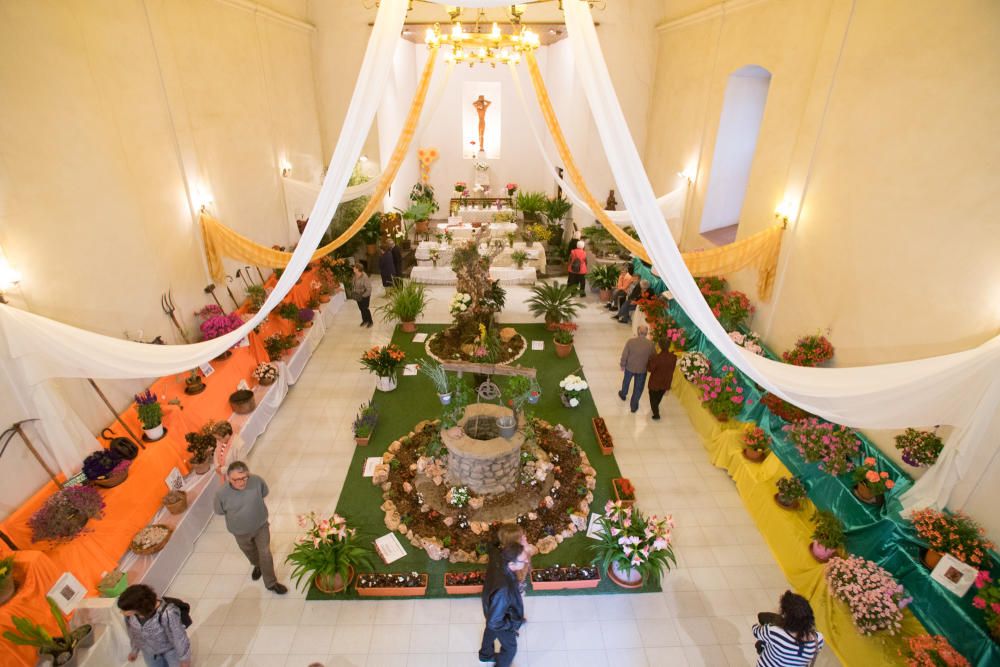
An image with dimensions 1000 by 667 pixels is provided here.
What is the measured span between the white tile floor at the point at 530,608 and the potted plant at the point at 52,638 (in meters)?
0.83

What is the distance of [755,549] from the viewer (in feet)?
16.4

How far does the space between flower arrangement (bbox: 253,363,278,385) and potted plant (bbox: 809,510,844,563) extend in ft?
20.8

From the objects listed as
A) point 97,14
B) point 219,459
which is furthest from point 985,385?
point 97,14

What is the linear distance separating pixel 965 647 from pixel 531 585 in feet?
10.1

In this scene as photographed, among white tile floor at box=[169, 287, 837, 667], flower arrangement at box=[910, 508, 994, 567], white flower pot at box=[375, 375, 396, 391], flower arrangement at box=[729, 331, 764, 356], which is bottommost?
white tile floor at box=[169, 287, 837, 667]

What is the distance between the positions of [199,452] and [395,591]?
254 cm

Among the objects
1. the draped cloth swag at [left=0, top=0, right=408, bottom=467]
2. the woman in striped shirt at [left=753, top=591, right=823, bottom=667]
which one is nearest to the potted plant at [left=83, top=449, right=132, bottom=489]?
the draped cloth swag at [left=0, top=0, right=408, bottom=467]

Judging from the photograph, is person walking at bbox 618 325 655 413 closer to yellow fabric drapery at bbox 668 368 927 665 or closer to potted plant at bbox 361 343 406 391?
yellow fabric drapery at bbox 668 368 927 665

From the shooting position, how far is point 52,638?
3479 millimetres

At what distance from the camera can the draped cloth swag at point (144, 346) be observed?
11.6 ft

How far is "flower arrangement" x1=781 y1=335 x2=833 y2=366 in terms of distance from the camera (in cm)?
545

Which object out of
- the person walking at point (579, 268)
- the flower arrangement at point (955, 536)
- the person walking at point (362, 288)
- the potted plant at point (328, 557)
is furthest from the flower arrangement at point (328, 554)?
the person walking at point (579, 268)

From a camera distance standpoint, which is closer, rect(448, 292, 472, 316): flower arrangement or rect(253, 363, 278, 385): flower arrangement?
rect(253, 363, 278, 385): flower arrangement

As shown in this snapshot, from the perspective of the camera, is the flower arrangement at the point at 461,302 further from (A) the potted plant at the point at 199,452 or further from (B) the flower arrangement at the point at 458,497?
(A) the potted plant at the point at 199,452
